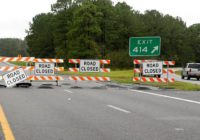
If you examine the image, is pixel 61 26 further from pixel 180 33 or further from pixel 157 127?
pixel 157 127

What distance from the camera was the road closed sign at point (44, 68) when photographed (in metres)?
25.0

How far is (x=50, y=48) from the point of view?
115 metres

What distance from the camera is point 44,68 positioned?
25.2 meters

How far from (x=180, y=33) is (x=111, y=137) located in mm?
130792

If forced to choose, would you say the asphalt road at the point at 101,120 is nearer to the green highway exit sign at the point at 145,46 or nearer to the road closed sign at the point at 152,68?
the road closed sign at the point at 152,68

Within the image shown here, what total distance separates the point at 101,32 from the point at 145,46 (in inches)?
2167

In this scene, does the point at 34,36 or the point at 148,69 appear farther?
the point at 34,36

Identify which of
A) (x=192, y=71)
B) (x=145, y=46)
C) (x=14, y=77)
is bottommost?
(x=192, y=71)

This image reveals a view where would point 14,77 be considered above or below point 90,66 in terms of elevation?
below

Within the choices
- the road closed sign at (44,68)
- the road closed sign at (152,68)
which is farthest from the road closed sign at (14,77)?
the road closed sign at (152,68)

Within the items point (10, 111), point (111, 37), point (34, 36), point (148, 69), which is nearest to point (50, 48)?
point (34, 36)

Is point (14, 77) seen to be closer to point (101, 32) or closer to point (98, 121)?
point (98, 121)

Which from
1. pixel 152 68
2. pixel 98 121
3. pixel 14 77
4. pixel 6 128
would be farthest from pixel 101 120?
pixel 152 68

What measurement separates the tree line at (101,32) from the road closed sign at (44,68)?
51763mm
